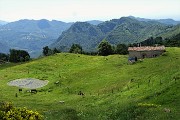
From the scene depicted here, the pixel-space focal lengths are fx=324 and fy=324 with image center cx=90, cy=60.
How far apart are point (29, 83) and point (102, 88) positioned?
81.3 ft

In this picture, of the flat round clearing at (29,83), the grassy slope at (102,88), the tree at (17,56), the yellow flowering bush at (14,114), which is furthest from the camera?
the tree at (17,56)

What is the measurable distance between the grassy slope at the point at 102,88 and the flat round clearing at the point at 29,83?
7.59ft

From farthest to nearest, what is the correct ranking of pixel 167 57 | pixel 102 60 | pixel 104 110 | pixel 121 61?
pixel 102 60, pixel 121 61, pixel 167 57, pixel 104 110

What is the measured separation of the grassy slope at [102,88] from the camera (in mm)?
42969

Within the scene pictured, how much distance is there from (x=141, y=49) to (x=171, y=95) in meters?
71.5

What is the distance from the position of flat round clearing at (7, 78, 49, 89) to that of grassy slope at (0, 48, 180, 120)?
91.1 inches

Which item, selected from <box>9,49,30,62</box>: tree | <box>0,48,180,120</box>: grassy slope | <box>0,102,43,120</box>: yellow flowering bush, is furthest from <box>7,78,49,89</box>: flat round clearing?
<box>9,49,30,62</box>: tree

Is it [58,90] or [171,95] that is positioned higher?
[171,95]

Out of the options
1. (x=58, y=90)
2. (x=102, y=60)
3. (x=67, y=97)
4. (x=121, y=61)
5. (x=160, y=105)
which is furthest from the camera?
(x=102, y=60)

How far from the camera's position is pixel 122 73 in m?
86.9

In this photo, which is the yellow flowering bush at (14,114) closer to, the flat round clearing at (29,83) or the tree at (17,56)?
the flat round clearing at (29,83)

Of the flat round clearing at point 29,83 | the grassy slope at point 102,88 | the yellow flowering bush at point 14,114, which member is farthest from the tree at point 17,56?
the yellow flowering bush at point 14,114

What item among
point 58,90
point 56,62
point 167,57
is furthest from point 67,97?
point 56,62

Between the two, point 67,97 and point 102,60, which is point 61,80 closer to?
point 67,97
